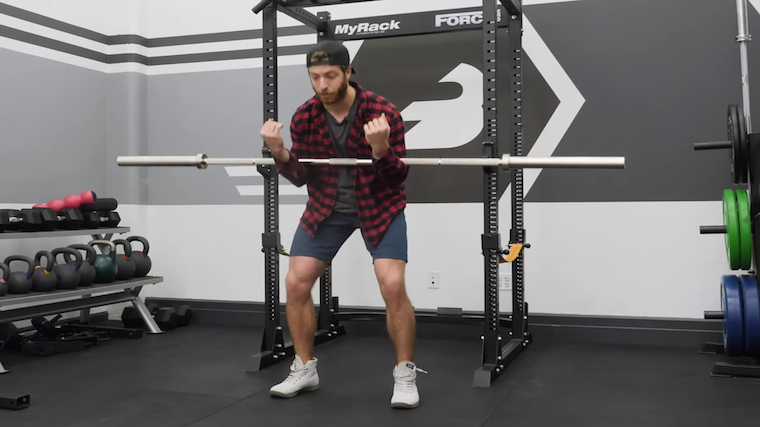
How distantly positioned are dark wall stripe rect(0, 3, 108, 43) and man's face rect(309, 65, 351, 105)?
2440 millimetres

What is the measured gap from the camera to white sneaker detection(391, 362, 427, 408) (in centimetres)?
262

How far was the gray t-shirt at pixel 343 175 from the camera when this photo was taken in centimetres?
273

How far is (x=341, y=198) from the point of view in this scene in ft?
9.02

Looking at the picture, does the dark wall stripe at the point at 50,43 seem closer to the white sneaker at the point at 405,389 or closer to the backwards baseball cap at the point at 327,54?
the backwards baseball cap at the point at 327,54

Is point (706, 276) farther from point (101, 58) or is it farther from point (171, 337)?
point (101, 58)

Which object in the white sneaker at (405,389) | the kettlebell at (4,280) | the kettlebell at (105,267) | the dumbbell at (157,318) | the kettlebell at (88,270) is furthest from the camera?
the dumbbell at (157,318)

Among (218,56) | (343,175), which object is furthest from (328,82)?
(218,56)

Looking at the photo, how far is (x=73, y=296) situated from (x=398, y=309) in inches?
80.6

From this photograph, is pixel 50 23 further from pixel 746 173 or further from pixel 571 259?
pixel 746 173

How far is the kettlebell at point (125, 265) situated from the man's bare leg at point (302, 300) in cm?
168

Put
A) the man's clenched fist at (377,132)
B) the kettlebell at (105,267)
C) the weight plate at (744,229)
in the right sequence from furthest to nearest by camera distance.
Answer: the kettlebell at (105,267) → the weight plate at (744,229) → the man's clenched fist at (377,132)

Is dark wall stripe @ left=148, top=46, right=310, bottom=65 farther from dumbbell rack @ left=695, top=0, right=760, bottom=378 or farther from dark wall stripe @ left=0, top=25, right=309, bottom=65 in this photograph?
dumbbell rack @ left=695, top=0, right=760, bottom=378

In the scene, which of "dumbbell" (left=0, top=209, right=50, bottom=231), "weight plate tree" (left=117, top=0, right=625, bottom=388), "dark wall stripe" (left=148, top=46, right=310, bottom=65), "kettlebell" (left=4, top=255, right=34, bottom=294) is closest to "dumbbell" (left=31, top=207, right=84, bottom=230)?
"dumbbell" (left=0, top=209, right=50, bottom=231)

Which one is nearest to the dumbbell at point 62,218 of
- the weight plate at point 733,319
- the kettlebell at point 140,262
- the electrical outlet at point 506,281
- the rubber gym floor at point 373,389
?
the kettlebell at point 140,262
